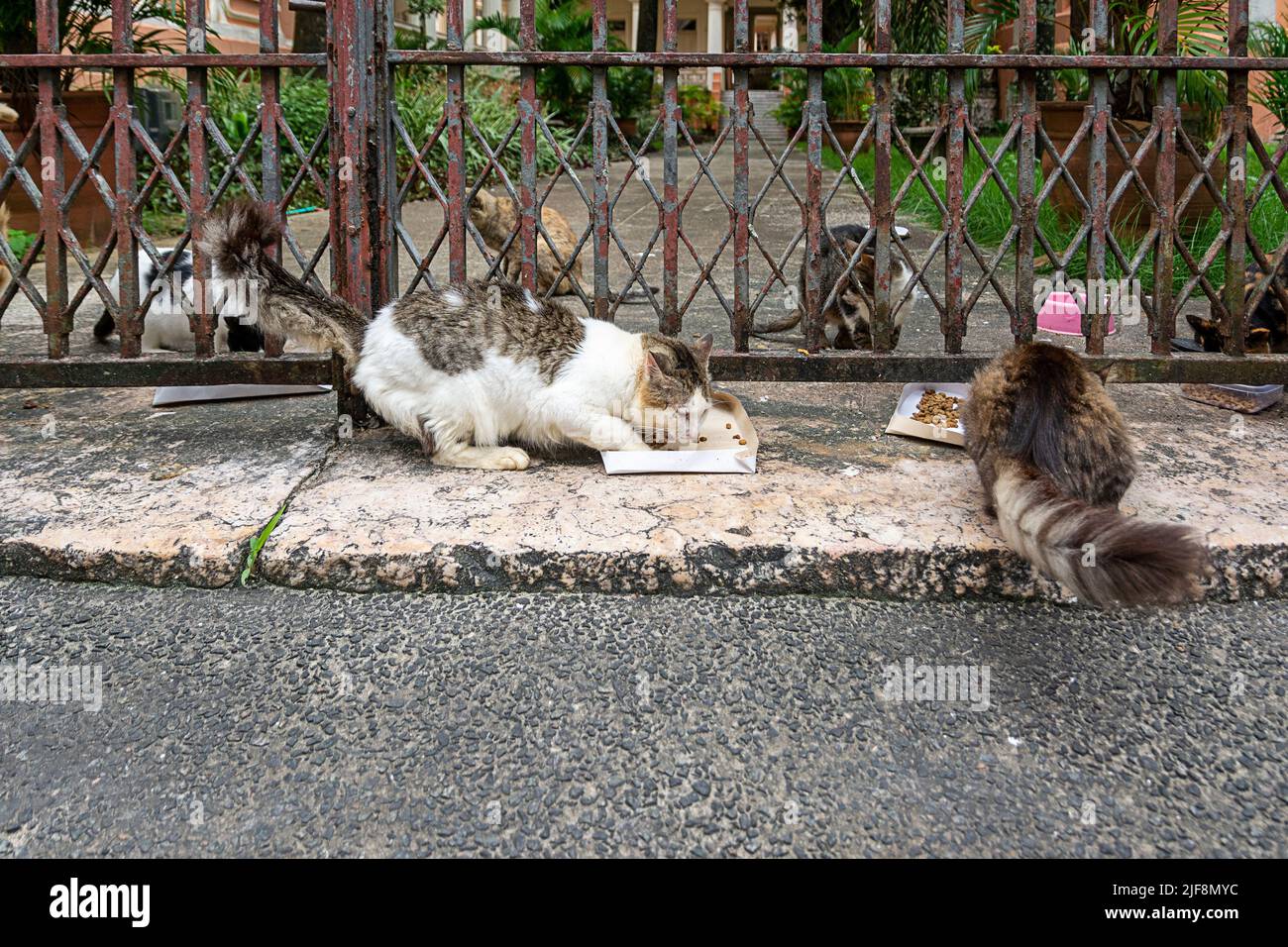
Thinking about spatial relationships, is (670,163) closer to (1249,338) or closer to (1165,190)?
(1165,190)

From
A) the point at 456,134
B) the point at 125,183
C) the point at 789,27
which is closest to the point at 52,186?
the point at 125,183

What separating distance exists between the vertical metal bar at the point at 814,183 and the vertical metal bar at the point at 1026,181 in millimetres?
576

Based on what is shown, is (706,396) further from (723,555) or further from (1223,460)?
(1223,460)

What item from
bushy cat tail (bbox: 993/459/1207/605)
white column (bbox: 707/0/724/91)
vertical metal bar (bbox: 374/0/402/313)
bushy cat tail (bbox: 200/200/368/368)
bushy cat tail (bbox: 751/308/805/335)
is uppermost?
white column (bbox: 707/0/724/91)

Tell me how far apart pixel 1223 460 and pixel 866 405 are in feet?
3.72

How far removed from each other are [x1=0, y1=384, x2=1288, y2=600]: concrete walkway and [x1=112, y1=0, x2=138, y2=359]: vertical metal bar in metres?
0.36

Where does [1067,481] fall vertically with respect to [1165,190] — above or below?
below

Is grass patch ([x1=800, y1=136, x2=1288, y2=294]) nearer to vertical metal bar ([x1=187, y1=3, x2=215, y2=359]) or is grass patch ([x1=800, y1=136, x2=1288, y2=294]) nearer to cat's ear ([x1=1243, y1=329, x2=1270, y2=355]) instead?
cat's ear ([x1=1243, y1=329, x2=1270, y2=355])

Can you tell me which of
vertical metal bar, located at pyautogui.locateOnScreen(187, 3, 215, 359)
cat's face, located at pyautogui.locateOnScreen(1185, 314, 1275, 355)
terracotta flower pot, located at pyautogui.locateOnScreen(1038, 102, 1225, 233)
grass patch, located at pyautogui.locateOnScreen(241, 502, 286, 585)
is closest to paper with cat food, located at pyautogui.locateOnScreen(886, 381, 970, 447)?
cat's face, located at pyautogui.locateOnScreen(1185, 314, 1275, 355)

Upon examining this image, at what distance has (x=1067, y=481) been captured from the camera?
229 cm

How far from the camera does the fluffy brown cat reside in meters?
1.73

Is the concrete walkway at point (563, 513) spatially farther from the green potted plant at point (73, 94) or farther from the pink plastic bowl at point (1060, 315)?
the green potted plant at point (73, 94)

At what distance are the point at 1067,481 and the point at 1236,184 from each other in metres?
1.37

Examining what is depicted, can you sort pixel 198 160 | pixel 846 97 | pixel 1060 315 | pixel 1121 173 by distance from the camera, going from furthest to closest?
pixel 846 97 < pixel 1121 173 < pixel 1060 315 < pixel 198 160
